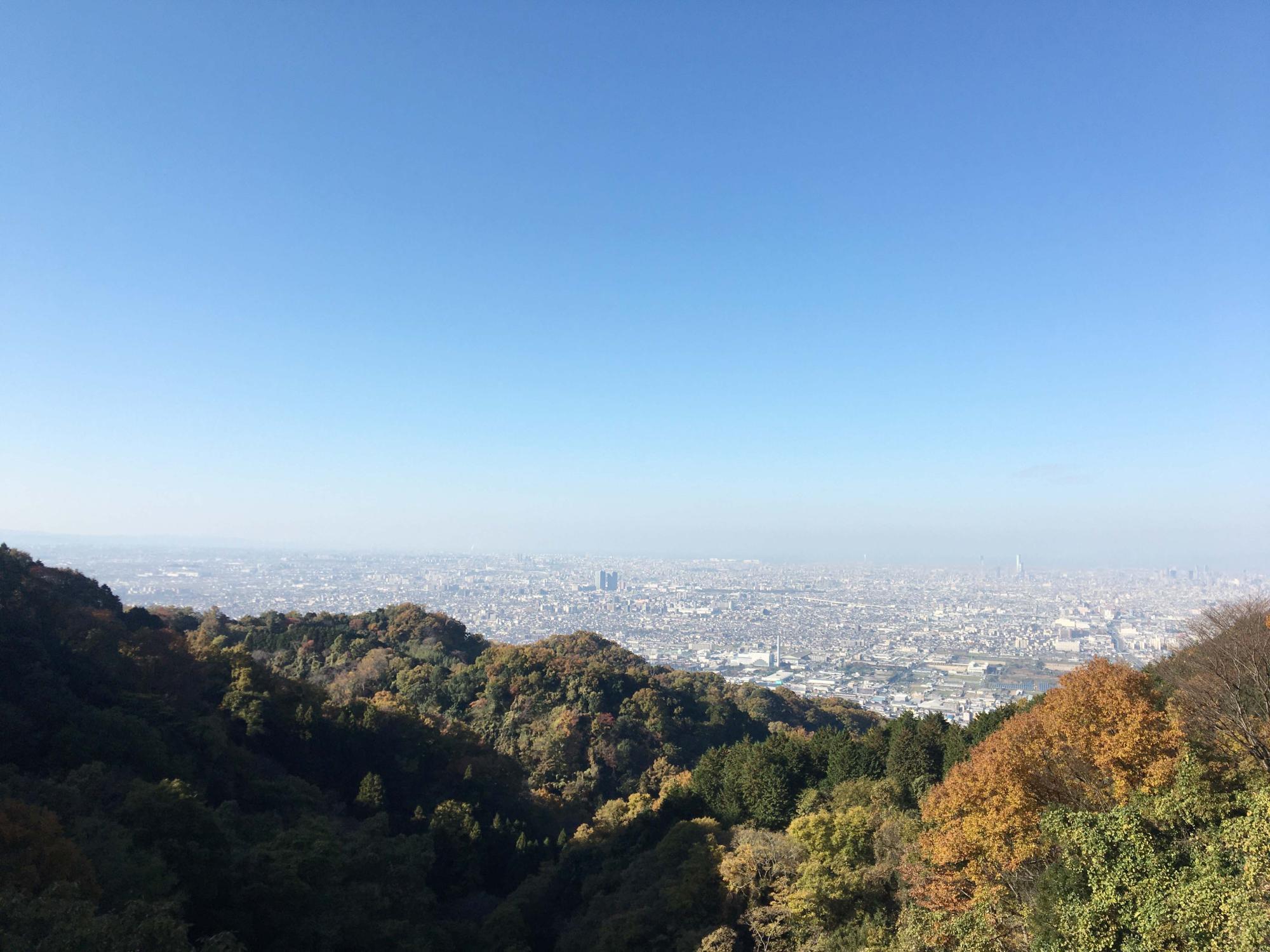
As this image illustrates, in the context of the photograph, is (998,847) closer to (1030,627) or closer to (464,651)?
(464,651)

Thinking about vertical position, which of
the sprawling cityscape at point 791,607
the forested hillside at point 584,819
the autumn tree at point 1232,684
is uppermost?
the autumn tree at point 1232,684

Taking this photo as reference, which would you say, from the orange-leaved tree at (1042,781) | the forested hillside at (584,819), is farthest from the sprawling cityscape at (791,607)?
the forested hillside at (584,819)

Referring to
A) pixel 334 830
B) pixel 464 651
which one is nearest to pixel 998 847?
pixel 334 830

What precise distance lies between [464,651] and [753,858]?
107ft

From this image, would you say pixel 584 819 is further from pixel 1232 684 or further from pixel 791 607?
pixel 791 607

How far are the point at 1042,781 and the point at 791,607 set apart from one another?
110144mm

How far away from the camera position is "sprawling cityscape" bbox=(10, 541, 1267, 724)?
65750 millimetres

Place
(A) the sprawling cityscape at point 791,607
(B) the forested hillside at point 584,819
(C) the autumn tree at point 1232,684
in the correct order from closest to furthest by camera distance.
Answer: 1. (B) the forested hillside at point 584,819
2. (C) the autumn tree at point 1232,684
3. (A) the sprawling cityscape at point 791,607

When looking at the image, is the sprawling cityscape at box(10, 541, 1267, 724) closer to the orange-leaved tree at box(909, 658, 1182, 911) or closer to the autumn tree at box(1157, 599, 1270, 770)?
the autumn tree at box(1157, 599, 1270, 770)

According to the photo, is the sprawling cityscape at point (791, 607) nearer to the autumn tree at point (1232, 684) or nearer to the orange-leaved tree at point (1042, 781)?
the autumn tree at point (1232, 684)

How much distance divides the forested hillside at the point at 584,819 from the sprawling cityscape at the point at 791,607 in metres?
5.00

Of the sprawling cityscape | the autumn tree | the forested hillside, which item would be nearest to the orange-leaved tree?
the forested hillside

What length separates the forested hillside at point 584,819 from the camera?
858cm

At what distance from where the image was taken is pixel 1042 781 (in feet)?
36.3
